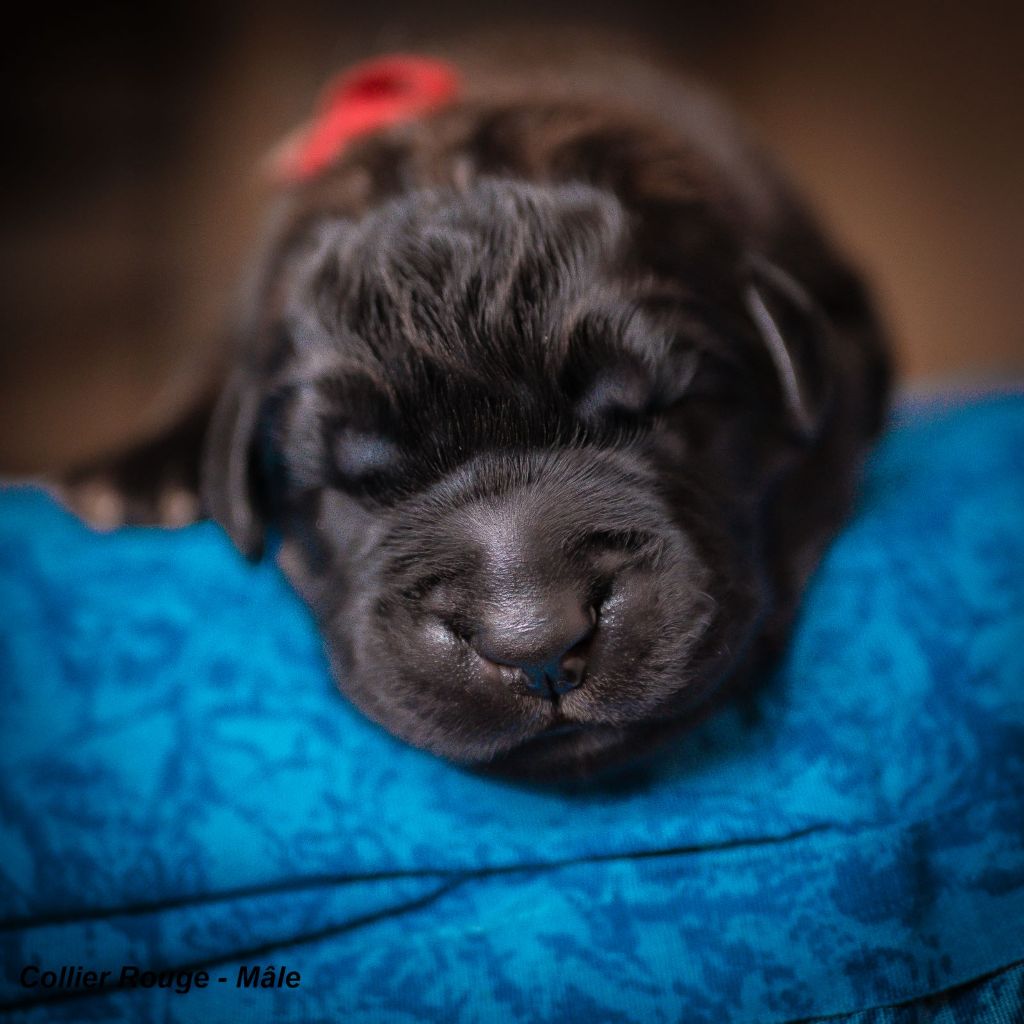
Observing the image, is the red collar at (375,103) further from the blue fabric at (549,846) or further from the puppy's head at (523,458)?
the blue fabric at (549,846)

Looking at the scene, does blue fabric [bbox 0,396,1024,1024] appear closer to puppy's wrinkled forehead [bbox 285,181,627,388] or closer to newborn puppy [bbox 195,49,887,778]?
newborn puppy [bbox 195,49,887,778]

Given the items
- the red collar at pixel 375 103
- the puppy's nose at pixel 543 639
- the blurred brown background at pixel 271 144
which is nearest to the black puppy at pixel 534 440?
the puppy's nose at pixel 543 639

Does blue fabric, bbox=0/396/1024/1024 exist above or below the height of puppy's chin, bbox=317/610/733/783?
below

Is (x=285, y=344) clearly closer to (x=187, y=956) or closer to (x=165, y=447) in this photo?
(x=165, y=447)

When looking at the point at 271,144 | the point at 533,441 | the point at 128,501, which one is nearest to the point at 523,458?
the point at 533,441

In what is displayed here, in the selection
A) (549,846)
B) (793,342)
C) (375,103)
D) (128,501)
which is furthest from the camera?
(375,103)

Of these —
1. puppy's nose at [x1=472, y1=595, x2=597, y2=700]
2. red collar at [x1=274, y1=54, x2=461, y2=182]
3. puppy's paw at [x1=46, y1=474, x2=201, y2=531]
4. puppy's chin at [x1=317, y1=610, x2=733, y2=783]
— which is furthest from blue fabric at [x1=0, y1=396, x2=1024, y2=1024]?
red collar at [x1=274, y1=54, x2=461, y2=182]

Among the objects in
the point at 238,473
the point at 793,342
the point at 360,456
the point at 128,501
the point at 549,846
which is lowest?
the point at 128,501

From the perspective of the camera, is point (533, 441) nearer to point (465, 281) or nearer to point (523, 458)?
point (523, 458)
